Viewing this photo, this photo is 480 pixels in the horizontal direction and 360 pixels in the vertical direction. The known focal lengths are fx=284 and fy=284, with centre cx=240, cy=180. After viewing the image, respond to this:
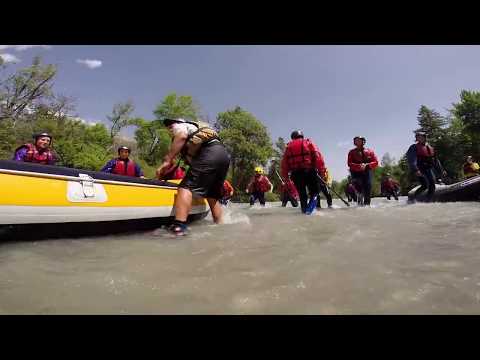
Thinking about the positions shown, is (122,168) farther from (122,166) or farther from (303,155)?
(303,155)

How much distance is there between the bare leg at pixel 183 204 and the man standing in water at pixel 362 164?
243 inches

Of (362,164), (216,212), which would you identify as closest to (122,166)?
(216,212)

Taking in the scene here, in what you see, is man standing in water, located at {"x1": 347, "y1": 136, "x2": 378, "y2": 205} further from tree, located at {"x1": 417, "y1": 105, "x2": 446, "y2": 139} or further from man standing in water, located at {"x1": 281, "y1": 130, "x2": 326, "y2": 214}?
tree, located at {"x1": 417, "y1": 105, "x2": 446, "y2": 139}

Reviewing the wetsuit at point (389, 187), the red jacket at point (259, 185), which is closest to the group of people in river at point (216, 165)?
the red jacket at point (259, 185)

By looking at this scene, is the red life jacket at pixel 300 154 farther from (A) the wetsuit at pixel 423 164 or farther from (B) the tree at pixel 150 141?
(B) the tree at pixel 150 141

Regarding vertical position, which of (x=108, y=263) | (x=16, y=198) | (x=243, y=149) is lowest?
(x=108, y=263)

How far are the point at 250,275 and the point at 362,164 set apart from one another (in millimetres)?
7564

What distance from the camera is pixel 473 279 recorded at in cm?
158

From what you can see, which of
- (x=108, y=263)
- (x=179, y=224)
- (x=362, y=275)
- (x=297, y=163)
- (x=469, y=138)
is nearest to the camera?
(x=362, y=275)

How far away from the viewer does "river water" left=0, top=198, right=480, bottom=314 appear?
1.32 meters

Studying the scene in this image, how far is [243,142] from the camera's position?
1529 inches
